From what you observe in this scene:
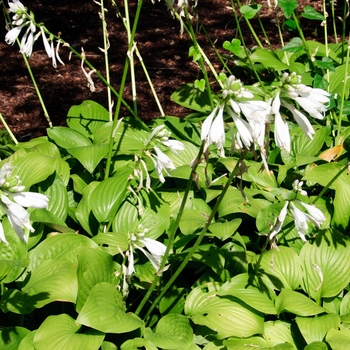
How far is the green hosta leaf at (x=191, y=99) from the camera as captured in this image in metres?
4.02

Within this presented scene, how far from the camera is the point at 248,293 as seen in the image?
8.64ft

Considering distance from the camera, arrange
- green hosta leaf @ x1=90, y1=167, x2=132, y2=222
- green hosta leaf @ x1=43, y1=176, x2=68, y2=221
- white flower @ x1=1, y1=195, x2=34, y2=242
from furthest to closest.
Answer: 1. green hosta leaf @ x1=43, y1=176, x2=68, y2=221
2. green hosta leaf @ x1=90, y1=167, x2=132, y2=222
3. white flower @ x1=1, y1=195, x2=34, y2=242

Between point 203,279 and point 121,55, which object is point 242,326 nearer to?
point 203,279

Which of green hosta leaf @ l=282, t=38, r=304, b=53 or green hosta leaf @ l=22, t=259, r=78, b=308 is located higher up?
green hosta leaf @ l=282, t=38, r=304, b=53

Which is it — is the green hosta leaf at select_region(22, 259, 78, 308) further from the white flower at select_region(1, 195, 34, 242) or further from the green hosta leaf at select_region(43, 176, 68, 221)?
the white flower at select_region(1, 195, 34, 242)

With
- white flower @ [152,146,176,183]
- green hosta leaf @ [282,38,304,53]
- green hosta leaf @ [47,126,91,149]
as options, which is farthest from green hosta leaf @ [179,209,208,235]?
green hosta leaf @ [282,38,304,53]

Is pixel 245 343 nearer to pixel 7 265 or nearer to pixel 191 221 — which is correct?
pixel 191 221

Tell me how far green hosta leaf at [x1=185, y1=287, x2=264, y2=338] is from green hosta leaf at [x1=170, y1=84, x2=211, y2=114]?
1694mm

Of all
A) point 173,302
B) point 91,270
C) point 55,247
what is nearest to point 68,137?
point 55,247

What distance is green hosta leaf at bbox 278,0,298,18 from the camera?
3607mm

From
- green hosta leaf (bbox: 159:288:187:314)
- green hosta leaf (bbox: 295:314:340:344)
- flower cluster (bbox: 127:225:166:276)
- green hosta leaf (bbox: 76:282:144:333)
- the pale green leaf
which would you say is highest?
flower cluster (bbox: 127:225:166:276)

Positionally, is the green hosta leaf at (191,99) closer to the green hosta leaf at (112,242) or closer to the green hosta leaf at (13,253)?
the green hosta leaf at (112,242)

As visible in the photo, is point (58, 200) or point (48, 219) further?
point (58, 200)

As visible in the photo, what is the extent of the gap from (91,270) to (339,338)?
1.17 m
